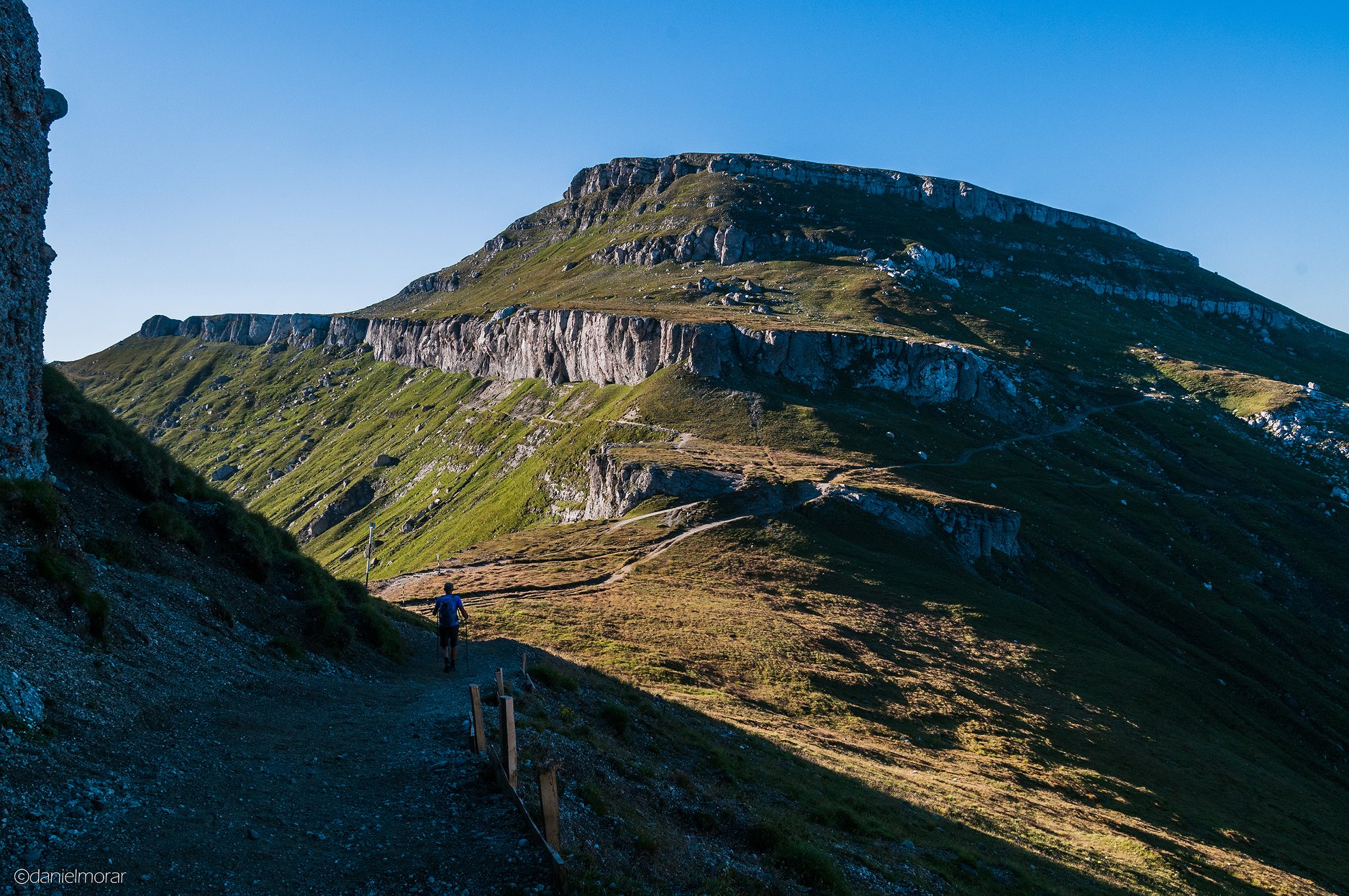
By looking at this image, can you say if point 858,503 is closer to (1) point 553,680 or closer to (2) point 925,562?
(2) point 925,562

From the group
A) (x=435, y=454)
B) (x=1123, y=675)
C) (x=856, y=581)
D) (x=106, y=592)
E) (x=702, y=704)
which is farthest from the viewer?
(x=435, y=454)

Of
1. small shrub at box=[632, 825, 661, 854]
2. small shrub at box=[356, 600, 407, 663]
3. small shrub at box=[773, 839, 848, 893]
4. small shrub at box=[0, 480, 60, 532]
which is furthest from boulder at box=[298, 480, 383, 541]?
small shrub at box=[632, 825, 661, 854]

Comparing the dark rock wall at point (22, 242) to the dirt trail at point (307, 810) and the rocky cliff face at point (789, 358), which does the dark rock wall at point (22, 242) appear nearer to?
the dirt trail at point (307, 810)

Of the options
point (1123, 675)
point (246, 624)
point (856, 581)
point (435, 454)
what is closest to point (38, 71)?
point (246, 624)

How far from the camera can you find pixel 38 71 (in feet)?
66.9

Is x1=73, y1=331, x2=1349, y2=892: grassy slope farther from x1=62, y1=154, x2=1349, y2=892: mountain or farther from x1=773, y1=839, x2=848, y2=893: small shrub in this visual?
x1=773, y1=839, x2=848, y2=893: small shrub

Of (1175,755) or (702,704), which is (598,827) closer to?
(702,704)

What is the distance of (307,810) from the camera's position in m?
12.3

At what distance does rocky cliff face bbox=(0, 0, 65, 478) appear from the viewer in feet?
62.8

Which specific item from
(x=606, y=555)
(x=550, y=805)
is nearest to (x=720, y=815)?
(x=550, y=805)

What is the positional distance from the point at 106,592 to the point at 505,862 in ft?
44.7

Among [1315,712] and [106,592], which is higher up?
[106,592]

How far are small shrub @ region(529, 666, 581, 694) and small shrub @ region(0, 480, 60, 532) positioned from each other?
1323cm

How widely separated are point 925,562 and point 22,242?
84.7 metres
